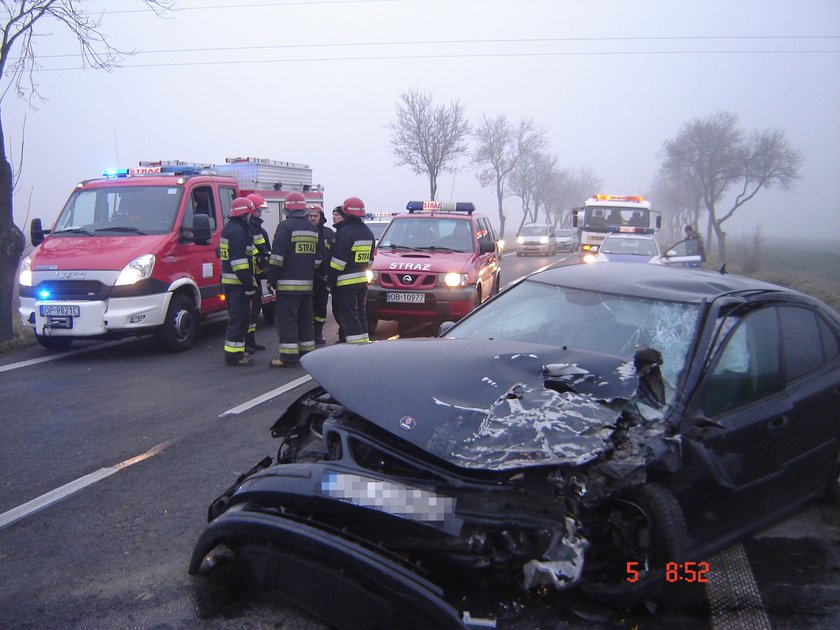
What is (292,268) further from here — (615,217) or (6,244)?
(615,217)

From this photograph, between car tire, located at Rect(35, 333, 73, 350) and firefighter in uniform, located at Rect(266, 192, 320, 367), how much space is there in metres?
3.00

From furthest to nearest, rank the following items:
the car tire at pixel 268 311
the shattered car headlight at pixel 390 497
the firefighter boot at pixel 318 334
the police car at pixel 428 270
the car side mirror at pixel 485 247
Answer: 1. the car tire at pixel 268 311
2. the car side mirror at pixel 485 247
3. the police car at pixel 428 270
4. the firefighter boot at pixel 318 334
5. the shattered car headlight at pixel 390 497

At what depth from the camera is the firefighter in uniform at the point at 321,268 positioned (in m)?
8.94

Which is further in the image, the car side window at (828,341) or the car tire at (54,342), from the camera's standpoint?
the car tire at (54,342)

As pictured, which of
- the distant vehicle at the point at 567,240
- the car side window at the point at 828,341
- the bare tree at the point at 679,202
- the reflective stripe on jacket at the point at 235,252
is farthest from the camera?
the bare tree at the point at 679,202

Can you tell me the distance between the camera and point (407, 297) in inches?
393

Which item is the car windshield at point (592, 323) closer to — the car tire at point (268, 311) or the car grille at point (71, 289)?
the car grille at point (71, 289)

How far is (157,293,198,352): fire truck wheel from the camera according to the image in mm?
9148

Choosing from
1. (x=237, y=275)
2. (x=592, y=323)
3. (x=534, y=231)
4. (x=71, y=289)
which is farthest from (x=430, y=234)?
(x=534, y=231)

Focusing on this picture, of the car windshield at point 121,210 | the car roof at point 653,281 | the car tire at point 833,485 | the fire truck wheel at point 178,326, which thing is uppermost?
the car windshield at point 121,210

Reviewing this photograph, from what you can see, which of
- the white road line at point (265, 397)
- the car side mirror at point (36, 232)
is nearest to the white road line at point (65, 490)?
the white road line at point (265, 397)

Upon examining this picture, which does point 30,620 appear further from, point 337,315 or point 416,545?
point 337,315

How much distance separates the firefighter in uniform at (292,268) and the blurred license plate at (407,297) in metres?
1.69

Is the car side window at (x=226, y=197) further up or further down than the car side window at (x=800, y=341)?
further up
